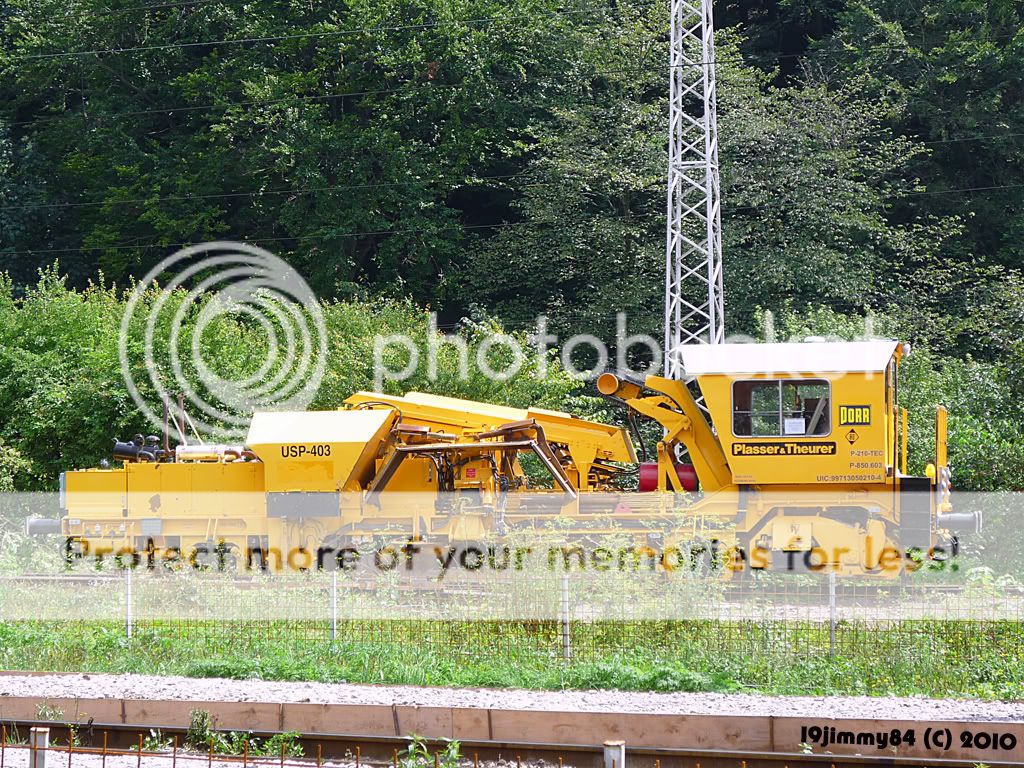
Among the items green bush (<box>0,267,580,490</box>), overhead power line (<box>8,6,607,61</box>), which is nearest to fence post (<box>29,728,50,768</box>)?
green bush (<box>0,267,580,490</box>)

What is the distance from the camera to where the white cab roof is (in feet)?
51.2

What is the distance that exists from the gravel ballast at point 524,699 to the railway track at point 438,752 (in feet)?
2.04

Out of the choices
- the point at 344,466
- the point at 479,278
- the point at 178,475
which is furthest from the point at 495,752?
the point at 479,278

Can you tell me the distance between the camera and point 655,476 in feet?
55.6

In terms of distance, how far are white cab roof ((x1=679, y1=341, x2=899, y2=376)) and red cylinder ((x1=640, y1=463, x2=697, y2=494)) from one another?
4.81ft

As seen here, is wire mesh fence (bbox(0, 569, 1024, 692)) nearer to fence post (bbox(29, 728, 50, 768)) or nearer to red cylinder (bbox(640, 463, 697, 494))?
red cylinder (bbox(640, 463, 697, 494))

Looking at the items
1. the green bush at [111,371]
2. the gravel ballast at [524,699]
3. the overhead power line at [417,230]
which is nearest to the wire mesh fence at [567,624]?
the gravel ballast at [524,699]

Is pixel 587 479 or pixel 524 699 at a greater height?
pixel 587 479

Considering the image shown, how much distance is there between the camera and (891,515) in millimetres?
15688

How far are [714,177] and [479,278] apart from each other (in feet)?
47.4

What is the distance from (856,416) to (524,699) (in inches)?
258

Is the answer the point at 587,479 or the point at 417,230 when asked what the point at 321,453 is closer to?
the point at 587,479

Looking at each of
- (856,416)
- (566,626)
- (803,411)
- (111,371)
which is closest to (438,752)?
(566,626)
